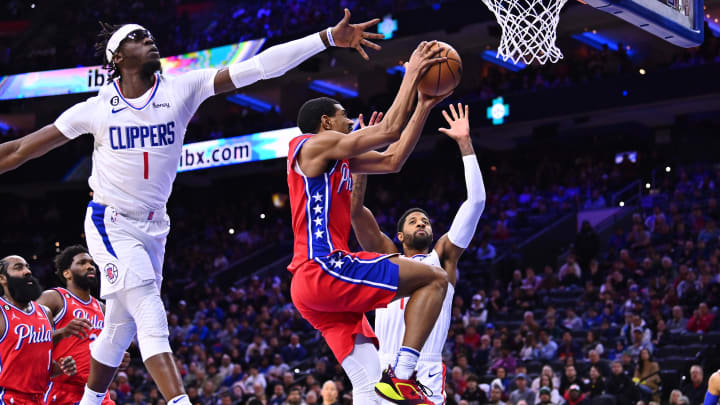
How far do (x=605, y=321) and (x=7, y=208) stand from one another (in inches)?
961

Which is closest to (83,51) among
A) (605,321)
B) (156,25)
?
(156,25)

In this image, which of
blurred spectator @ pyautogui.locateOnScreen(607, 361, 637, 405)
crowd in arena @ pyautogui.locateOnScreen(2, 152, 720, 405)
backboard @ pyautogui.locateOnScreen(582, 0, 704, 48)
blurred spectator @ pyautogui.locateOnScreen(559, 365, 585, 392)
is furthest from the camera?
crowd in arena @ pyautogui.locateOnScreen(2, 152, 720, 405)

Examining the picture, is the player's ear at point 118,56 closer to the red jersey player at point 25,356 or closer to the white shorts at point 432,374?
the red jersey player at point 25,356

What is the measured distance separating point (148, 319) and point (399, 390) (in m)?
1.42

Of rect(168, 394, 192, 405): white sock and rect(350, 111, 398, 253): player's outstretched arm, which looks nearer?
rect(168, 394, 192, 405): white sock

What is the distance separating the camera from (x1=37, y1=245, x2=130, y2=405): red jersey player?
22.3ft

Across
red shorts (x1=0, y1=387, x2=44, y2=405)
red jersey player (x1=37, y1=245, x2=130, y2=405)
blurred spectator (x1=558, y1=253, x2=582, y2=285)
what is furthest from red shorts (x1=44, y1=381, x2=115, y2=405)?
blurred spectator (x1=558, y1=253, x2=582, y2=285)

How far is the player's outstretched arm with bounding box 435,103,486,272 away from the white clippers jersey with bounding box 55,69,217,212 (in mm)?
1693

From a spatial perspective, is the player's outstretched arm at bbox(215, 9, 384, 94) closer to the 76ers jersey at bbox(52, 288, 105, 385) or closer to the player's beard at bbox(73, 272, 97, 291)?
the player's beard at bbox(73, 272, 97, 291)

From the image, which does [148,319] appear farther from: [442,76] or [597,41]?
[597,41]

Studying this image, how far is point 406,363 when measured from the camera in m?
4.72

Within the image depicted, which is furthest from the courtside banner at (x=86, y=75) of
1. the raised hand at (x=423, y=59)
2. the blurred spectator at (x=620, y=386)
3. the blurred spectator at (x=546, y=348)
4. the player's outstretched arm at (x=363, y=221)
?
the raised hand at (x=423, y=59)

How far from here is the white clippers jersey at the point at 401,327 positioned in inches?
248

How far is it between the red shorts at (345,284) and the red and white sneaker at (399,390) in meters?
0.37
